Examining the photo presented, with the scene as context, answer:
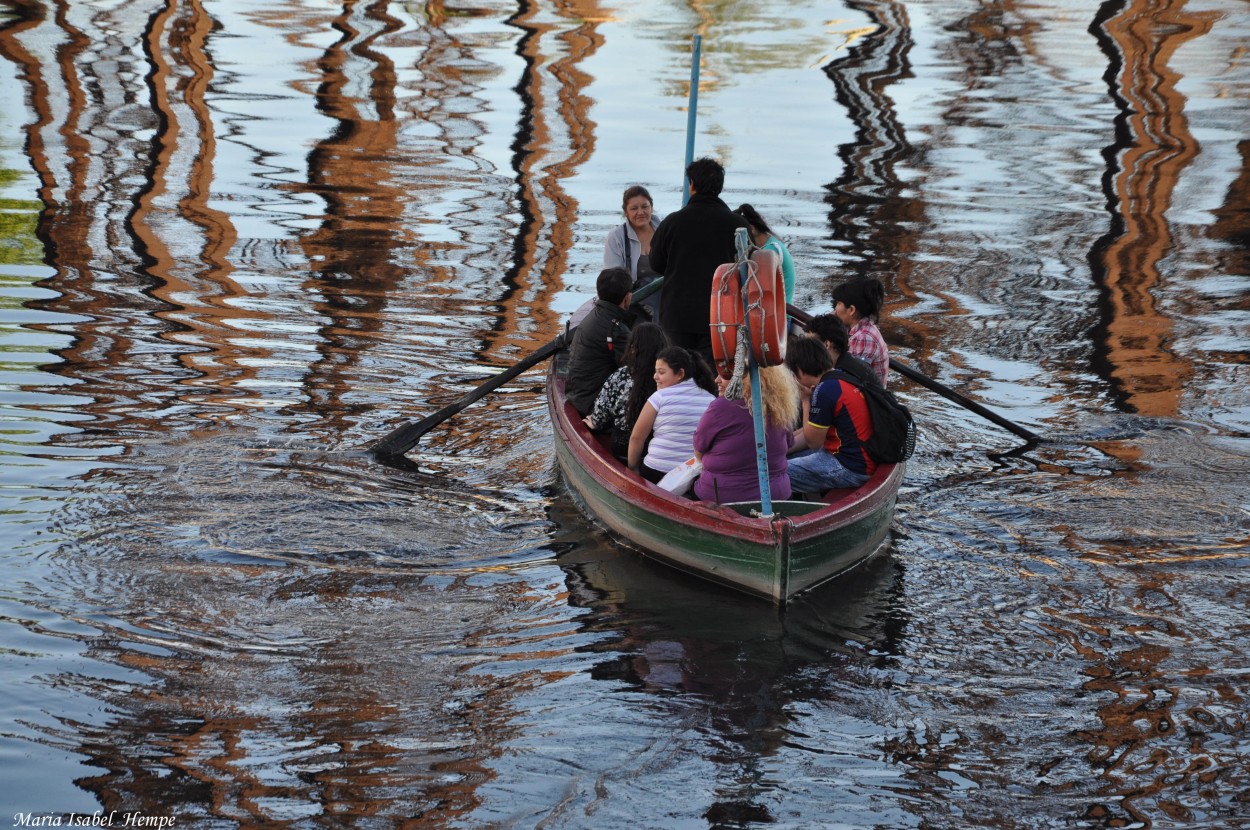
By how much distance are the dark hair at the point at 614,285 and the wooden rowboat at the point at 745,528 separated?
0.86 meters

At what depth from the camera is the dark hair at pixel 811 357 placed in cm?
782

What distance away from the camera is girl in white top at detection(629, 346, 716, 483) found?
764 centimetres

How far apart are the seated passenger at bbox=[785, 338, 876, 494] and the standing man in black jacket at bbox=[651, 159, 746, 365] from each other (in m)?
0.73

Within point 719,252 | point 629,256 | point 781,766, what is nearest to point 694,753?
point 781,766

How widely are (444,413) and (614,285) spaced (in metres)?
1.94

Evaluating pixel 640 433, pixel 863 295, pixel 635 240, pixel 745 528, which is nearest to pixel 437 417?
pixel 635 240

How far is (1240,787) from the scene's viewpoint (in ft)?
17.0

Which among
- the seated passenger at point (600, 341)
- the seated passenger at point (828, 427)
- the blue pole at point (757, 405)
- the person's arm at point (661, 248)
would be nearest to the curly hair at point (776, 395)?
the blue pole at point (757, 405)

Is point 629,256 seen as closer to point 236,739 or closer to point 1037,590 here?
point 1037,590

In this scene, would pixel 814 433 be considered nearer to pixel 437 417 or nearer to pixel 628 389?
pixel 628 389

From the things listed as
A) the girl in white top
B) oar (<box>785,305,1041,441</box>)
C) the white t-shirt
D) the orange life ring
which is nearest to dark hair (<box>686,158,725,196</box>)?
the girl in white top

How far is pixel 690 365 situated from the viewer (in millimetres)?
7711

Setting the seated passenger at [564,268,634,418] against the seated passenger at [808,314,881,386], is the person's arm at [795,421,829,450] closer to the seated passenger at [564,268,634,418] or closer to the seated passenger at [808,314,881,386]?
the seated passenger at [808,314,881,386]

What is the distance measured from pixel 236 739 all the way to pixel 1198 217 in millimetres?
14773
